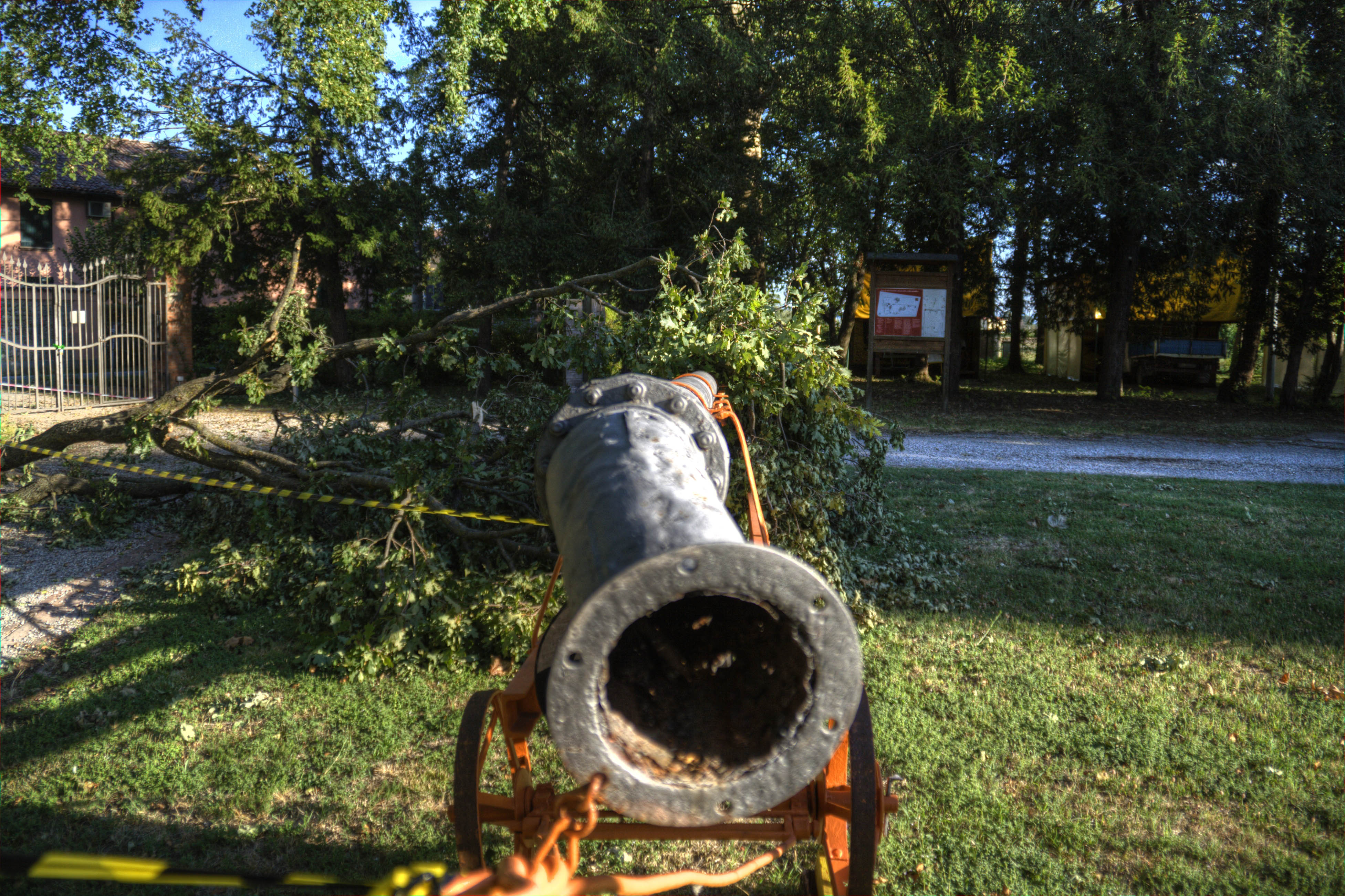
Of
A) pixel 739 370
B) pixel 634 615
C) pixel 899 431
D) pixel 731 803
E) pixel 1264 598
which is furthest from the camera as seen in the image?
pixel 899 431

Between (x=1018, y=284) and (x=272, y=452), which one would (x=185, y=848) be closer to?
(x=272, y=452)

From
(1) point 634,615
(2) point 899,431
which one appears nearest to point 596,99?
(2) point 899,431

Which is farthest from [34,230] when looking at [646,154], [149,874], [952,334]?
[149,874]

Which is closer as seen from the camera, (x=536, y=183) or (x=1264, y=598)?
(x=1264, y=598)

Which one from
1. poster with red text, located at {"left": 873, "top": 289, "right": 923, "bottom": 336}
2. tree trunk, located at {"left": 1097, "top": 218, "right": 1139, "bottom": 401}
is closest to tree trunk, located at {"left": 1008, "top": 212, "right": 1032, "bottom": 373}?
tree trunk, located at {"left": 1097, "top": 218, "right": 1139, "bottom": 401}

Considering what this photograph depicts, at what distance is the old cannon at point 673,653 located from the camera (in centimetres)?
142

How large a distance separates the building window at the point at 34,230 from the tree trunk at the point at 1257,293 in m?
30.3

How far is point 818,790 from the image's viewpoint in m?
2.56

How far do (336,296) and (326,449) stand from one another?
42.3 ft

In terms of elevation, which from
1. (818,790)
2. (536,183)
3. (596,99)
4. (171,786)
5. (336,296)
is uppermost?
(596,99)

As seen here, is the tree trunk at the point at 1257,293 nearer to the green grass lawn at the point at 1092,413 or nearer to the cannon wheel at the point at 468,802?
the green grass lawn at the point at 1092,413

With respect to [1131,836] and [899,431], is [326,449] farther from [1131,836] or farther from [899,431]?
[1131,836]

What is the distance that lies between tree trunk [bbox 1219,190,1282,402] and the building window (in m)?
30.3

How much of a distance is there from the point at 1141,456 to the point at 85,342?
16679mm
